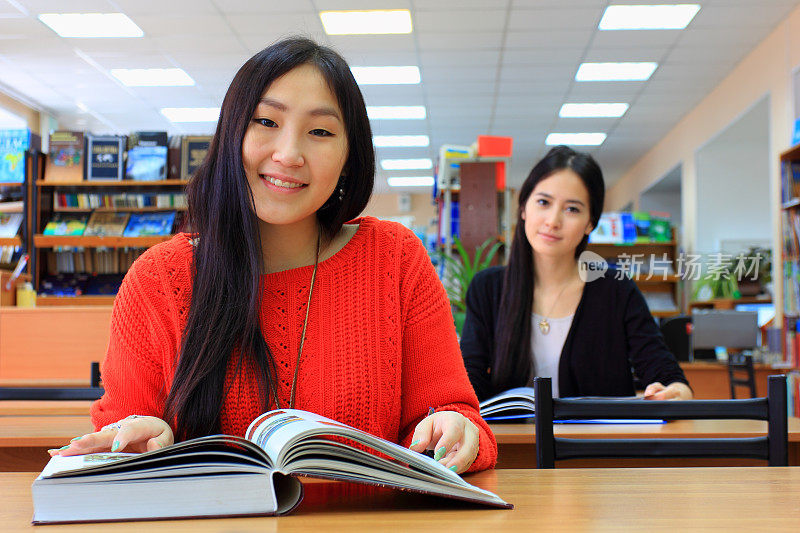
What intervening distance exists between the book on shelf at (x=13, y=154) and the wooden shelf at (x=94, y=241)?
54 cm

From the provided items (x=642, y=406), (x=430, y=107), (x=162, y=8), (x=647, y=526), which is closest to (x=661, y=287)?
(x=430, y=107)

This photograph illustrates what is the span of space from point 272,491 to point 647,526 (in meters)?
0.30

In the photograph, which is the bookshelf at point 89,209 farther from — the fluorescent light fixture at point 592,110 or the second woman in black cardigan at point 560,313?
the fluorescent light fixture at point 592,110

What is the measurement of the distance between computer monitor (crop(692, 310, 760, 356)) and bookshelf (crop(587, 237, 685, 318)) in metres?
3.27

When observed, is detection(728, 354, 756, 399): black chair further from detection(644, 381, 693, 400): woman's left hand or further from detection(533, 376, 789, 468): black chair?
detection(533, 376, 789, 468): black chair

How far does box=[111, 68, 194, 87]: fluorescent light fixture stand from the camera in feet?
22.4

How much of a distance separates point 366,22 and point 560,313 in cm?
413


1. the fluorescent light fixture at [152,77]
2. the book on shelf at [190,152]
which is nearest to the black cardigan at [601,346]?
the book on shelf at [190,152]

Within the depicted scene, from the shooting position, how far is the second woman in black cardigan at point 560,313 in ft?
6.59

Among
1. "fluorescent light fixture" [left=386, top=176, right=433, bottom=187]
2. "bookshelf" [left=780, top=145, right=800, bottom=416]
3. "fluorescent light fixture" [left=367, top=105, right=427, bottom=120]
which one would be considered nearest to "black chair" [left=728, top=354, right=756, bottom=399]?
"bookshelf" [left=780, top=145, right=800, bottom=416]

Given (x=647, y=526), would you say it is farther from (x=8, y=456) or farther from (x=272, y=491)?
(x=8, y=456)

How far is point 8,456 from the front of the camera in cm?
138

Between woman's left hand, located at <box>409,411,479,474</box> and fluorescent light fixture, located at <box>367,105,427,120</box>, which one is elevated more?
fluorescent light fixture, located at <box>367,105,427,120</box>

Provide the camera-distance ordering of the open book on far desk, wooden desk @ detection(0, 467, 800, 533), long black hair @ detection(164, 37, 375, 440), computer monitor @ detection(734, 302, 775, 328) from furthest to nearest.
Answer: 1. computer monitor @ detection(734, 302, 775, 328)
2. the open book on far desk
3. long black hair @ detection(164, 37, 375, 440)
4. wooden desk @ detection(0, 467, 800, 533)
